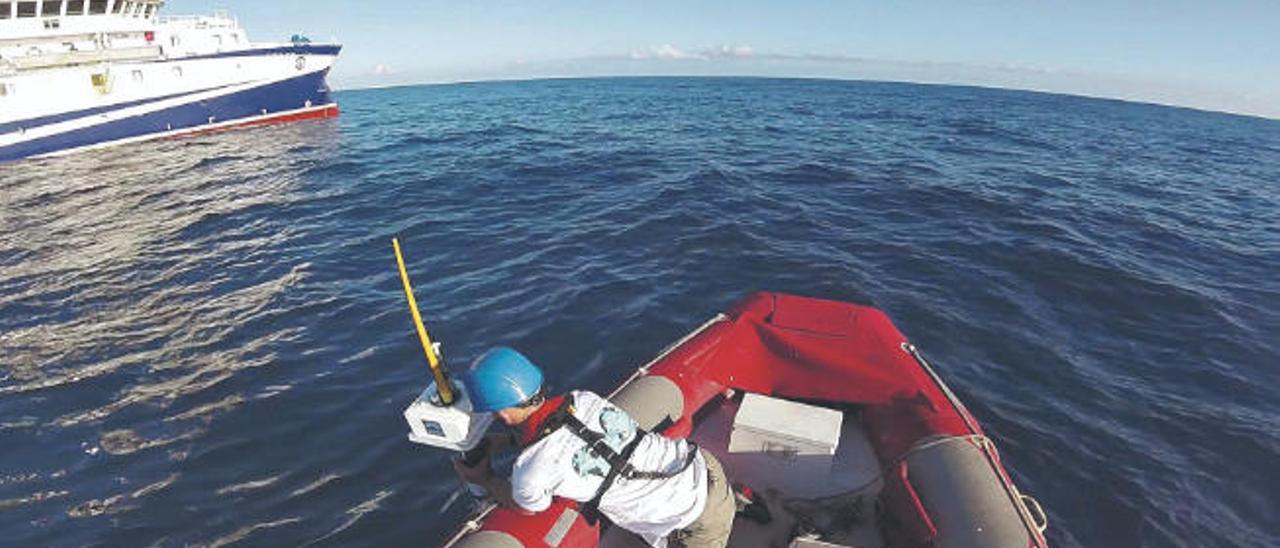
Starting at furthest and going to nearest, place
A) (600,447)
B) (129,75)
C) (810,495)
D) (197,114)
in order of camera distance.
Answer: (197,114) → (129,75) → (810,495) → (600,447)

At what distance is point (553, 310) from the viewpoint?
10.4m

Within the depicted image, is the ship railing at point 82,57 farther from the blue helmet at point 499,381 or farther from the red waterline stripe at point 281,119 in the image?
the blue helmet at point 499,381

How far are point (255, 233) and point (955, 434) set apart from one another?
16078 mm


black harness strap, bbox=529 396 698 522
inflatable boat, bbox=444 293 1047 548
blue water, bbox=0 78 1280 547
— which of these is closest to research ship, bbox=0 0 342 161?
blue water, bbox=0 78 1280 547

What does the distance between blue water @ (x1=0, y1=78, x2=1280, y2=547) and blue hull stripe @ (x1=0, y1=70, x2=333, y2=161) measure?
8.13 meters

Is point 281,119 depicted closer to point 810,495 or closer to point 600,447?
point 810,495

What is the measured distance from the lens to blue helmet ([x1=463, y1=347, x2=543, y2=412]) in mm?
3363

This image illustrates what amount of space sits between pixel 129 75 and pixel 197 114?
334cm

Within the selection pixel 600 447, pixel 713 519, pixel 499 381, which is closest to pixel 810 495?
pixel 713 519

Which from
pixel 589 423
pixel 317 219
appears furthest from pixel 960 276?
pixel 317 219

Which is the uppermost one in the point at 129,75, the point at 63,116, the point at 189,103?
the point at 129,75

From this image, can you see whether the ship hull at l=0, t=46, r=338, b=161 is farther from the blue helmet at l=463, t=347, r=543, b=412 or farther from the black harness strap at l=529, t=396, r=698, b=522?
the black harness strap at l=529, t=396, r=698, b=522

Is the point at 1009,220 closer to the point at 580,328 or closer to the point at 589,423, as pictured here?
the point at 580,328

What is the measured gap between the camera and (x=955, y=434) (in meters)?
5.09
